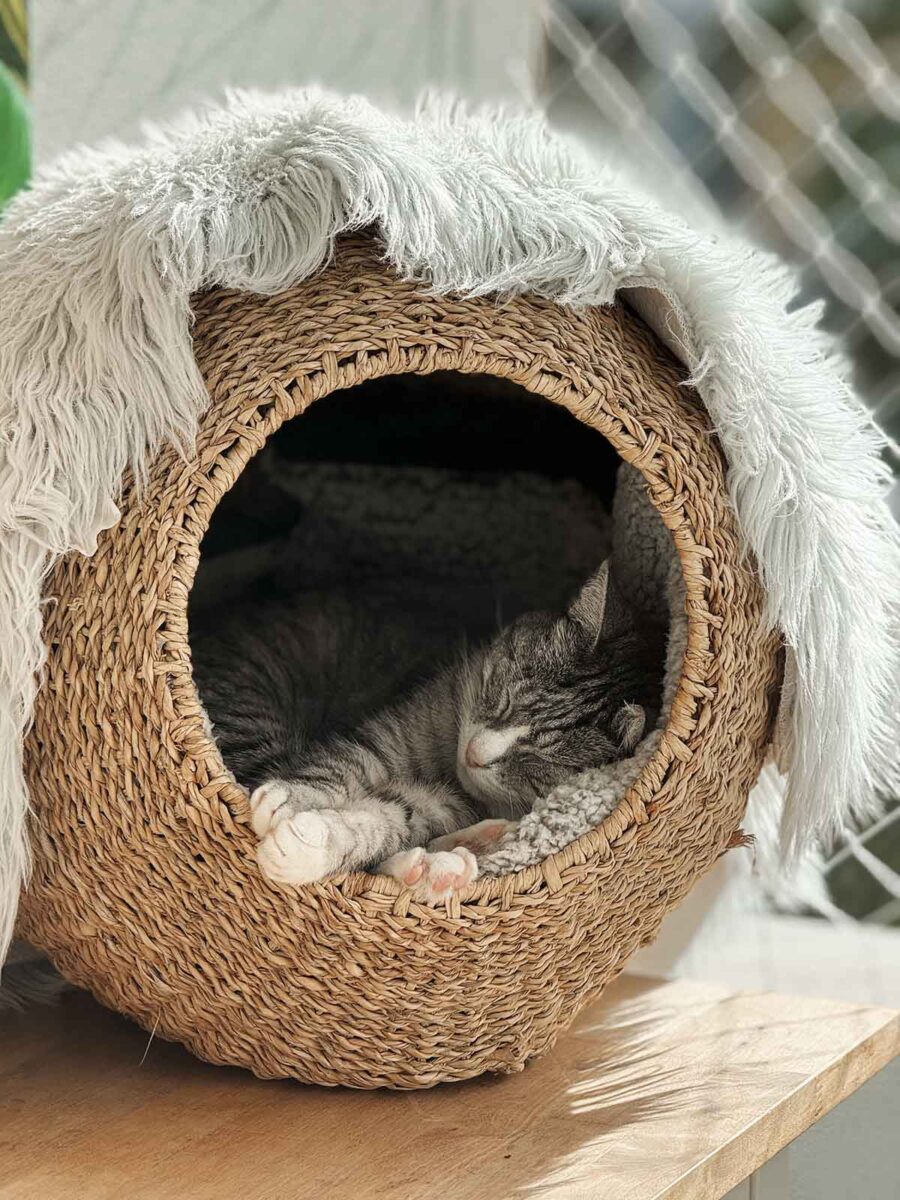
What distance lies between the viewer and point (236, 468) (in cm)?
88

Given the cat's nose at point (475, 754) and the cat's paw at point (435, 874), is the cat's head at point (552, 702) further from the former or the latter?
the cat's paw at point (435, 874)

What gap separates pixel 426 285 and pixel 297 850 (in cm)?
42

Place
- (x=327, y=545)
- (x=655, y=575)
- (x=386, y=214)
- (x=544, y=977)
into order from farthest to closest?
(x=327, y=545)
(x=655, y=575)
(x=544, y=977)
(x=386, y=214)

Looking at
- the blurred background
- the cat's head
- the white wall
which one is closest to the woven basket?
the cat's head

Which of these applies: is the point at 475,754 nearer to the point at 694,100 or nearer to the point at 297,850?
the point at 297,850

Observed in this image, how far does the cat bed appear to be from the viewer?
2.84 ft

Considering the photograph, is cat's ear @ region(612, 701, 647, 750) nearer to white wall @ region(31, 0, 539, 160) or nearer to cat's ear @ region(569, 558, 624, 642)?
cat's ear @ region(569, 558, 624, 642)

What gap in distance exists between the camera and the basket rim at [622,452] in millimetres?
868

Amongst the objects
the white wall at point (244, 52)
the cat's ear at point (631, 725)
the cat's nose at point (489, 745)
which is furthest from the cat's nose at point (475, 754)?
the white wall at point (244, 52)

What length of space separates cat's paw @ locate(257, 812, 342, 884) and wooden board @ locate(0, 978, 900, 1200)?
214mm

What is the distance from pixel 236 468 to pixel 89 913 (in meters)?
0.35

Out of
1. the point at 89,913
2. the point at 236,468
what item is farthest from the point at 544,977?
the point at 236,468

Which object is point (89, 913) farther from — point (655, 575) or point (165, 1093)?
point (655, 575)

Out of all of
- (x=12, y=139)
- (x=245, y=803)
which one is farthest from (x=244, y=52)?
(x=245, y=803)
